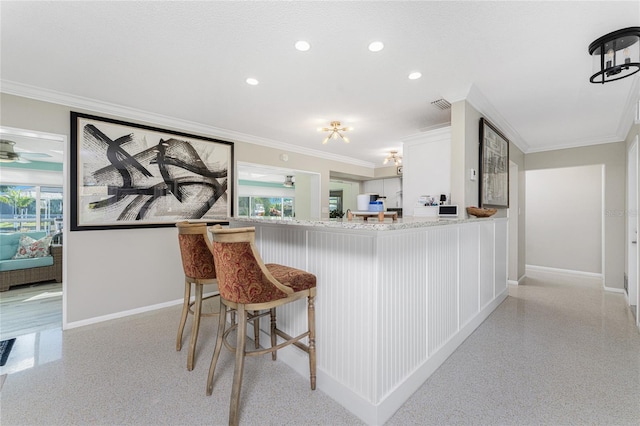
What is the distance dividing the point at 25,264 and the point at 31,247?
0.41m

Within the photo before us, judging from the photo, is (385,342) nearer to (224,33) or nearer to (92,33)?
(224,33)

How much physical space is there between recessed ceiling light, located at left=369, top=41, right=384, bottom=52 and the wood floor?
164 inches

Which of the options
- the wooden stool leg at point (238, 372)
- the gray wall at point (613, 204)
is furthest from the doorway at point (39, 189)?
the gray wall at point (613, 204)

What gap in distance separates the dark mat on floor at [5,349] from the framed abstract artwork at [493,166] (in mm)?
4749

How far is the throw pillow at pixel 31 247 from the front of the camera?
4.52m

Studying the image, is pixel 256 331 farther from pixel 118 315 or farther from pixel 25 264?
pixel 25 264

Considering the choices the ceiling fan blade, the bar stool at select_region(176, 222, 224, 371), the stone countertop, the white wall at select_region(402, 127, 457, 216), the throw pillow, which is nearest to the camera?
the stone countertop

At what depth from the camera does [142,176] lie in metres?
3.31

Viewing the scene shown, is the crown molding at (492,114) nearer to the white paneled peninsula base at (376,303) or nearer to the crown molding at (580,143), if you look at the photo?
the crown molding at (580,143)

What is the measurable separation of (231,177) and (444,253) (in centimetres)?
316

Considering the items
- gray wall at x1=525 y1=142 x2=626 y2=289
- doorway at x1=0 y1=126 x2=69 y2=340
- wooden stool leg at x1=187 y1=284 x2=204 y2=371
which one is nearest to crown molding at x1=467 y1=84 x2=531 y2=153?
gray wall at x1=525 y1=142 x2=626 y2=289

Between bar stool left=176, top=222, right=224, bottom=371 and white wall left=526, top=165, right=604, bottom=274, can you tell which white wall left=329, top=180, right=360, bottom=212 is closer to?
white wall left=526, top=165, right=604, bottom=274

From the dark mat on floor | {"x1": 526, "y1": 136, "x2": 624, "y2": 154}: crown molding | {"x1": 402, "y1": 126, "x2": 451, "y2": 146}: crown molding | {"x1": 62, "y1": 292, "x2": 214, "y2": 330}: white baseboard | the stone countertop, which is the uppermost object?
{"x1": 526, "y1": 136, "x2": 624, "y2": 154}: crown molding

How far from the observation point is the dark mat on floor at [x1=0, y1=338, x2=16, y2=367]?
2.25 m
